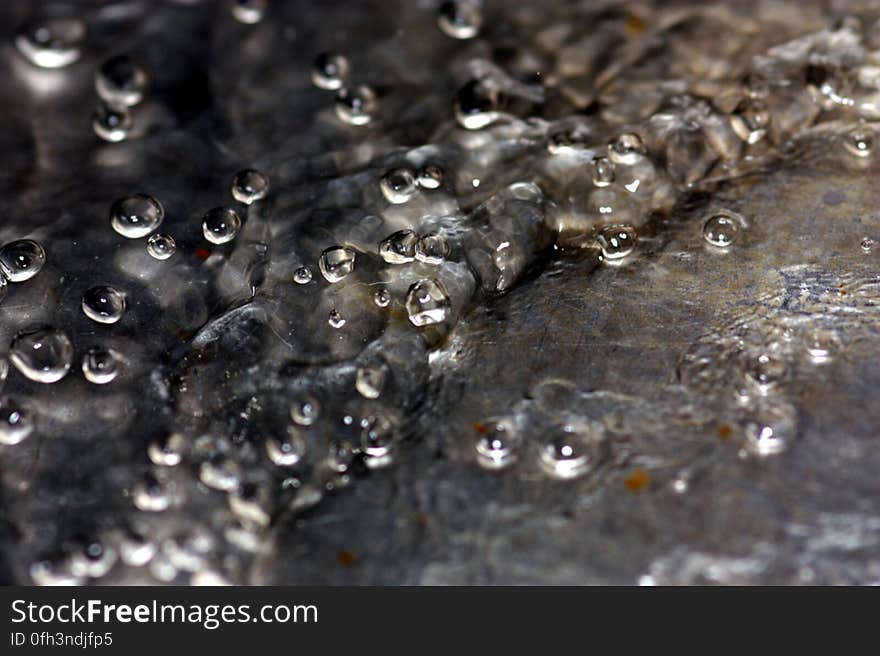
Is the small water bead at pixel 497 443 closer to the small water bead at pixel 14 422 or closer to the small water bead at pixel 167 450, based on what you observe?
the small water bead at pixel 167 450

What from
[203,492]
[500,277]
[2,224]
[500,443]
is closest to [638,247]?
[500,277]

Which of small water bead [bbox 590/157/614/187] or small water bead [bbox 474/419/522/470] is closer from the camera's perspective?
small water bead [bbox 474/419/522/470]

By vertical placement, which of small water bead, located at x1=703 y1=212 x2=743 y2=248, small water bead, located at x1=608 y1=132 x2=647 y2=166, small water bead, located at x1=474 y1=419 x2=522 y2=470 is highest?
small water bead, located at x1=608 y1=132 x2=647 y2=166

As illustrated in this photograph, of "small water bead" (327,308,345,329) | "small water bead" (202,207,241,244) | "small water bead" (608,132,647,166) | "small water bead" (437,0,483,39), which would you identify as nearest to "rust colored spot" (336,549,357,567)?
"small water bead" (327,308,345,329)

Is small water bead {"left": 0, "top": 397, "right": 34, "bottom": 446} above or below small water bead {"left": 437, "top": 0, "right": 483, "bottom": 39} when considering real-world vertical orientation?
below

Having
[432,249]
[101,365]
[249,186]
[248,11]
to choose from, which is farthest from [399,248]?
[248,11]

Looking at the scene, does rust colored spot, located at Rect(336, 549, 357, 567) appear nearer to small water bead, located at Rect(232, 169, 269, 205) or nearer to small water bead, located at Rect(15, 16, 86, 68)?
small water bead, located at Rect(232, 169, 269, 205)
